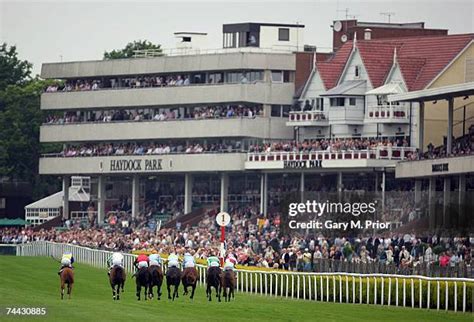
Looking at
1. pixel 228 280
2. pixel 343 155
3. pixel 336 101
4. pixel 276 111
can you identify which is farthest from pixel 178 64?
pixel 228 280

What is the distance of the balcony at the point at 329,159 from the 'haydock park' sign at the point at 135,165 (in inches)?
309

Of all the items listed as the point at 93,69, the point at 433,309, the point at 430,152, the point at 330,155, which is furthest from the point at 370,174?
the point at 433,309

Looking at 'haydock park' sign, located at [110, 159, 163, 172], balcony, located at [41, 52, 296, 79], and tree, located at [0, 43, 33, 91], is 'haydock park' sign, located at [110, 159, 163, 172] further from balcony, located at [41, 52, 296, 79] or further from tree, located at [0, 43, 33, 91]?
tree, located at [0, 43, 33, 91]

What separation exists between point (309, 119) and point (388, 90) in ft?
24.8

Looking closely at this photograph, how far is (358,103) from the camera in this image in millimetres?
93938

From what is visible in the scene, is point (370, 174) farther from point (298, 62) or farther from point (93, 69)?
point (93, 69)

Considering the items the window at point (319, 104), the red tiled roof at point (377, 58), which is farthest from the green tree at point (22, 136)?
the red tiled roof at point (377, 58)

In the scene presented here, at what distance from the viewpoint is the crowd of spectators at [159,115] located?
101812 millimetres

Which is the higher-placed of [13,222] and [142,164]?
[142,164]

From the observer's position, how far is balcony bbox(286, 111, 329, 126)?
9669cm

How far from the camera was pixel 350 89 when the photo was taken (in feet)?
309

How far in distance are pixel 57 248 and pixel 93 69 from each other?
2453 cm

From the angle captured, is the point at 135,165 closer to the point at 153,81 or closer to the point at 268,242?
the point at 153,81

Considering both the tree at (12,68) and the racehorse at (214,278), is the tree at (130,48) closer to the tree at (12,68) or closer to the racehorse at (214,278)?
the tree at (12,68)
